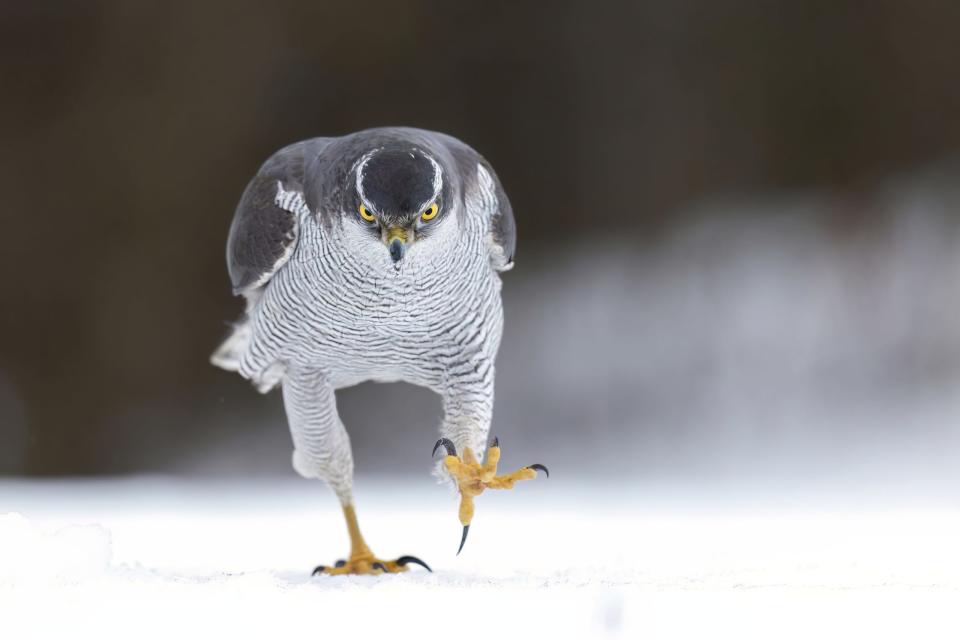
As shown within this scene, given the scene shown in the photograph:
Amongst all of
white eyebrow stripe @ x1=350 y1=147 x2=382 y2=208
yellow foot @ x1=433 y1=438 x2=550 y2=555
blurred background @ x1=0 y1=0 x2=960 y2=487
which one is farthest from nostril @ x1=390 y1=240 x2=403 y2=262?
blurred background @ x1=0 y1=0 x2=960 y2=487

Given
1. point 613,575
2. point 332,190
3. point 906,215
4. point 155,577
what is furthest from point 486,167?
point 906,215

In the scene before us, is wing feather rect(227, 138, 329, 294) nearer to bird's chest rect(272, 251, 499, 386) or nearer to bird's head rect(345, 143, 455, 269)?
bird's chest rect(272, 251, 499, 386)

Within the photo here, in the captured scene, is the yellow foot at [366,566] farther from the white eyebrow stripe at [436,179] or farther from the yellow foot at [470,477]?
the white eyebrow stripe at [436,179]

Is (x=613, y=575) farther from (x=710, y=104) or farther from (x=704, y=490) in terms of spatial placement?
(x=710, y=104)

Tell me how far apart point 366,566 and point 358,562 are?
0.09 ft

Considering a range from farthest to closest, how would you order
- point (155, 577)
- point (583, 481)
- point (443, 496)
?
point (583, 481) → point (443, 496) → point (155, 577)

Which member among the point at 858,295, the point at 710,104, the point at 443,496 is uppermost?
the point at 710,104

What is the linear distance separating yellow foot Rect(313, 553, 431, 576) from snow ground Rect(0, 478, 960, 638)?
0.15 m

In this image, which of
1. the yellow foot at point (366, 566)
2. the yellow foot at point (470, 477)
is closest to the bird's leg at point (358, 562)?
the yellow foot at point (366, 566)

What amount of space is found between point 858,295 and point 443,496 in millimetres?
2455

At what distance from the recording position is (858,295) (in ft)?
17.2

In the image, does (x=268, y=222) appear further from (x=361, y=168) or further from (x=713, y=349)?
(x=713, y=349)

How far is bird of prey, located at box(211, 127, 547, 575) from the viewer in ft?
6.73

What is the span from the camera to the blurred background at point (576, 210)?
5.09 meters
